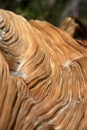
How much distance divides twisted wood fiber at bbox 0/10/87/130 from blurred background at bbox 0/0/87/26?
188cm

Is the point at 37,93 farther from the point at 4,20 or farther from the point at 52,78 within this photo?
the point at 4,20

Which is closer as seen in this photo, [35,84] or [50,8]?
[35,84]

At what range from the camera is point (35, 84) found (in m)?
1.39

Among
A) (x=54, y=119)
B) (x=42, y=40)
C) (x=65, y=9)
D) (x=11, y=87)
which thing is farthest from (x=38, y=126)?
(x=65, y=9)

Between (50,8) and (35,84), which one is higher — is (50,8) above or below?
above

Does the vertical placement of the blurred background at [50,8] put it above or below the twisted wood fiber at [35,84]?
above

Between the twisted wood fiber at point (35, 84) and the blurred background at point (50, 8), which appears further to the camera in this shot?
the blurred background at point (50, 8)

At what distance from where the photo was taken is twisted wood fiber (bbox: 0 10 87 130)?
1.31 meters

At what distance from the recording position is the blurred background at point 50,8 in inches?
136

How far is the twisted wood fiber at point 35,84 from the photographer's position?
4.31 feet

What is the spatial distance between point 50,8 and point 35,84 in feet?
7.89

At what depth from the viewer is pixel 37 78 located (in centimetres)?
139

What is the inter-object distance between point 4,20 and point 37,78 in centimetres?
18

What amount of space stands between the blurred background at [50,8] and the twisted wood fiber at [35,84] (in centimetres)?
188
